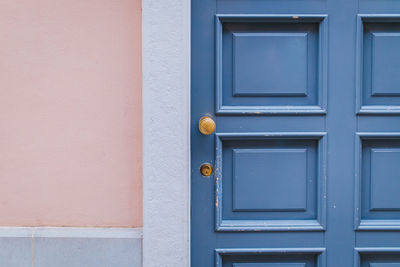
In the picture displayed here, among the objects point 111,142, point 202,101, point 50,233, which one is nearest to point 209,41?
point 202,101

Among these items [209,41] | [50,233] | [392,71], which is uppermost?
[209,41]

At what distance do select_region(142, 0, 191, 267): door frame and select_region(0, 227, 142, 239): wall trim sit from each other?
0.24 ft

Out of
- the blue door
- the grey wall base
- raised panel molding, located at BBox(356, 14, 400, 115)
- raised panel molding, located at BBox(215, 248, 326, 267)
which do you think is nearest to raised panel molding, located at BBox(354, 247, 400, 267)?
the blue door

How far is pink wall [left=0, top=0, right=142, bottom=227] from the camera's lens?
128 centimetres

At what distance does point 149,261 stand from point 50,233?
0.42 metres

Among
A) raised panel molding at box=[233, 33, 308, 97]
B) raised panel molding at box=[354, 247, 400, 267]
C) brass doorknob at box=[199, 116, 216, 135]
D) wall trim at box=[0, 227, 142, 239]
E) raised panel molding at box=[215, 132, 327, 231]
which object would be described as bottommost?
raised panel molding at box=[354, 247, 400, 267]

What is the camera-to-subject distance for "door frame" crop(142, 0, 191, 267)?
1236 mm

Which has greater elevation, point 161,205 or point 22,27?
point 22,27

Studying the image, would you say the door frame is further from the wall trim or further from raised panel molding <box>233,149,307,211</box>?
raised panel molding <box>233,149,307,211</box>

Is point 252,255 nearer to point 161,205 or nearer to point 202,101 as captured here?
point 161,205

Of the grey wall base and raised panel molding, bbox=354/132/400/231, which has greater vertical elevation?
raised panel molding, bbox=354/132/400/231

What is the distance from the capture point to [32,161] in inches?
51.4

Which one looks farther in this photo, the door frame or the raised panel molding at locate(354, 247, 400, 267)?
the raised panel molding at locate(354, 247, 400, 267)

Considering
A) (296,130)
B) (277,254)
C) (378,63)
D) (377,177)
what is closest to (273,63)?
(296,130)
